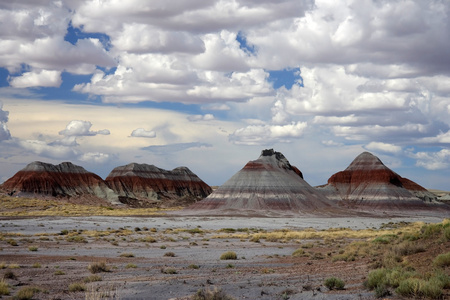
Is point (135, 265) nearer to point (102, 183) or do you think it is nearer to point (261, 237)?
point (261, 237)

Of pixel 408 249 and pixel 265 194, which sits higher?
pixel 265 194

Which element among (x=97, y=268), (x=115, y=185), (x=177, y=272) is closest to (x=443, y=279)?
(x=177, y=272)

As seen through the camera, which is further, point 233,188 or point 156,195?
point 156,195

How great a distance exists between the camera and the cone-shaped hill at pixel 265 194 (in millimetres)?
116688

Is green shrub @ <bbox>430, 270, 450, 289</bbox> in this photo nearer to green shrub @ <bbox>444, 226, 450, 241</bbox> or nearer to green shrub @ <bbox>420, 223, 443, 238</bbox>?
green shrub @ <bbox>444, 226, 450, 241</bbox>

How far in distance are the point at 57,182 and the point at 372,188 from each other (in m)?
91.8

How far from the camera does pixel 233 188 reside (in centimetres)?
12475

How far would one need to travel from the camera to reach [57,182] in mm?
148375

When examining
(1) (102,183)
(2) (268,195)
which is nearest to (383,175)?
(2) (268,195)

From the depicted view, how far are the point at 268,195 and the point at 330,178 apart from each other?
47.8 m

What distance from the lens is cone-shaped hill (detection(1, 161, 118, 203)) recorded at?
142m

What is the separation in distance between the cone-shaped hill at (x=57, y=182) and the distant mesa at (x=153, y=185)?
6.81 metres

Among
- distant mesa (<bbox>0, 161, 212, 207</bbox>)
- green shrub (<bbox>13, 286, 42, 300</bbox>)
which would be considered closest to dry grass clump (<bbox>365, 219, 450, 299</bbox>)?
green shrub (<bbox>13, 286, 42, 300</bbox>)

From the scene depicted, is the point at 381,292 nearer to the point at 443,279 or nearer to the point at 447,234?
the point at 443,279
